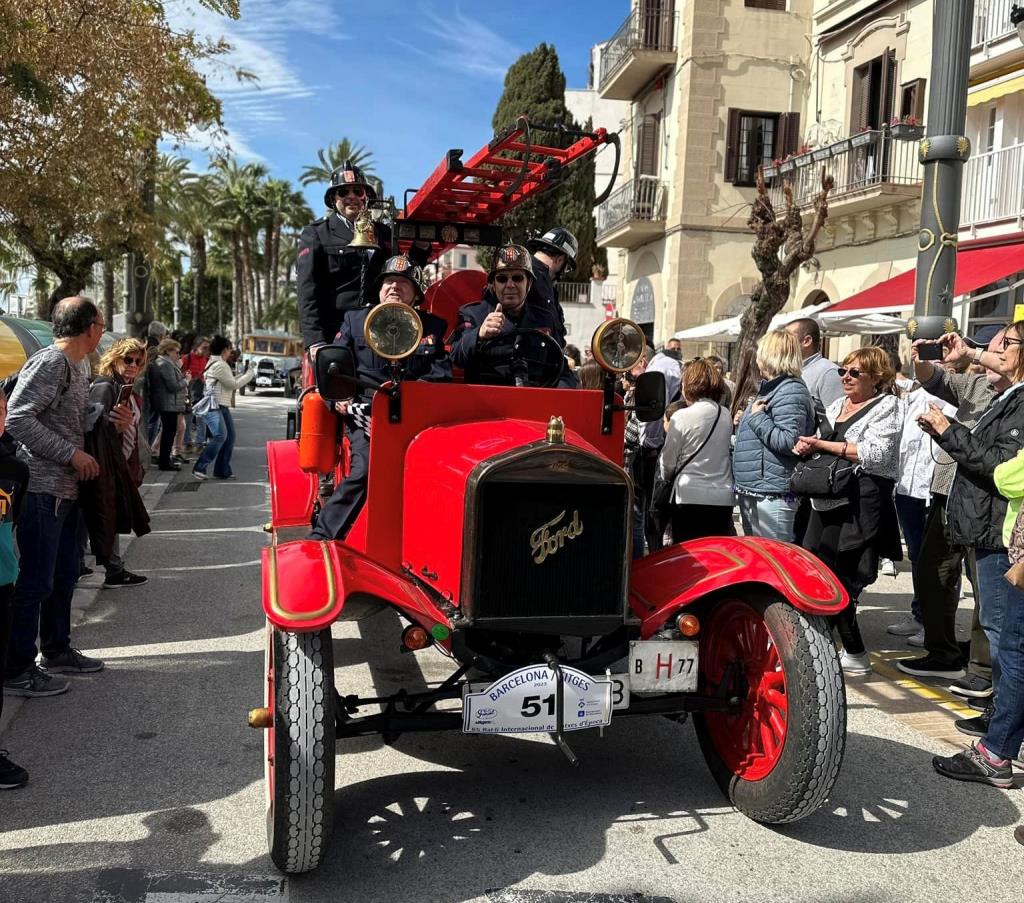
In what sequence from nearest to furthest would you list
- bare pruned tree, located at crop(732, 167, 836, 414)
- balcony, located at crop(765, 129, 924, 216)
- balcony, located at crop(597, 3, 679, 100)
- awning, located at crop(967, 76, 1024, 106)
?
1. awning, located at crop(967, 76, 1024, 106)
2. bare pruned tree, located at crop(732, 167, 836, 414)
3. balcony, located at crop(765, 129, 924, 216)
4. balcony, located at crop(597, 3, 679, 100)

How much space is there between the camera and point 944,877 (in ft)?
11.1

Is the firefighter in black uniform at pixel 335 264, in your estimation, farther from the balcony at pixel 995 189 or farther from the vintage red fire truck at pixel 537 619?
the balcony at pixel 995 189

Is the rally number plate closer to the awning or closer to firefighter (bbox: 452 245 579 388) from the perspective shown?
firefighter (bbox: 452 245 579 388)

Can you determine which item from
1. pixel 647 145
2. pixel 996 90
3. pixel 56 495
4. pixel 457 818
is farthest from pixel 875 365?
pixel 647 145

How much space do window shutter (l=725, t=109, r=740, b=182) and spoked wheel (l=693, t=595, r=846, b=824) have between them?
65.4 ft

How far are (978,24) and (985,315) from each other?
4.72 m

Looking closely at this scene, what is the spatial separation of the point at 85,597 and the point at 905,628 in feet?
18.4

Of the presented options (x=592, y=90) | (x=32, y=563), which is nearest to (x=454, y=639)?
(x=32, y=563)

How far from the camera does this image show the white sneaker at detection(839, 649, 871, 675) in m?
5.64

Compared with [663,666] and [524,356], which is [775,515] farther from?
[663,666]

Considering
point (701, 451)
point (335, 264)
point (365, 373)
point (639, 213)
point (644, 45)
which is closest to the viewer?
point (365, 373)

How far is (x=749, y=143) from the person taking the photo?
22.2 metres

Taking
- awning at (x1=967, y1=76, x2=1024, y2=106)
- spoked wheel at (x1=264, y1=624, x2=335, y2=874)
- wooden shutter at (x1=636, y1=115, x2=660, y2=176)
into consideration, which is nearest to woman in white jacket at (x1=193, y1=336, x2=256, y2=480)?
spoked wheel at (x1=264, y1=624, x2=335, y2=874)

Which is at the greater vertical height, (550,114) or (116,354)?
(550,114)
